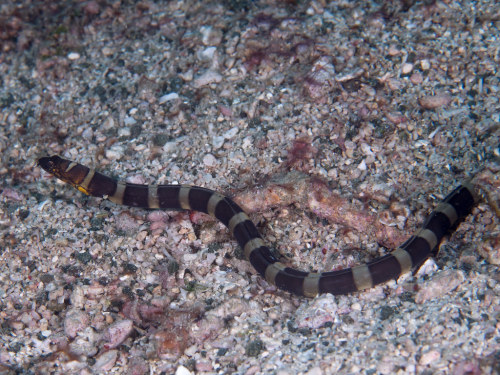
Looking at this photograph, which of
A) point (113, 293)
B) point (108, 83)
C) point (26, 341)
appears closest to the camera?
point (26, 341)

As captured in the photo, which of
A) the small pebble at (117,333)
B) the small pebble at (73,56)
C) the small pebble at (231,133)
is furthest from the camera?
the small pebble at (73,56)

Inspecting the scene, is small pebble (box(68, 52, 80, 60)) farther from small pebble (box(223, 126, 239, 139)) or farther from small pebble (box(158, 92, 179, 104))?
small pebble (box(223, 126, 239, 139))

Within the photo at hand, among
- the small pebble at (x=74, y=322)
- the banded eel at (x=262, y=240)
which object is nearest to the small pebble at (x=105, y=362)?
the small pebble at (x=74, y=322)

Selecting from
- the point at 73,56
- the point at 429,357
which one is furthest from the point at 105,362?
the point at 73,56

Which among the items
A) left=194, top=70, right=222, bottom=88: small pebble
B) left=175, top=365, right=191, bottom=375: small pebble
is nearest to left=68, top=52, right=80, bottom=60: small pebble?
left=194, top=70, right=222, bottom=88: small pebble

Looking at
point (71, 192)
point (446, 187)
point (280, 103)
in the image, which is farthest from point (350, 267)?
point (71, 192)

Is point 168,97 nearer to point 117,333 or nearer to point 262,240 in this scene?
point 262,240

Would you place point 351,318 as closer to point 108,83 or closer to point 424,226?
point 424,226

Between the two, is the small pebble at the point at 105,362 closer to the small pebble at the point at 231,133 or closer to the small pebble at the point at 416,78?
the small pebble at the point at 231,133

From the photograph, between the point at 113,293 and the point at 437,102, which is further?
the point at 437,102
